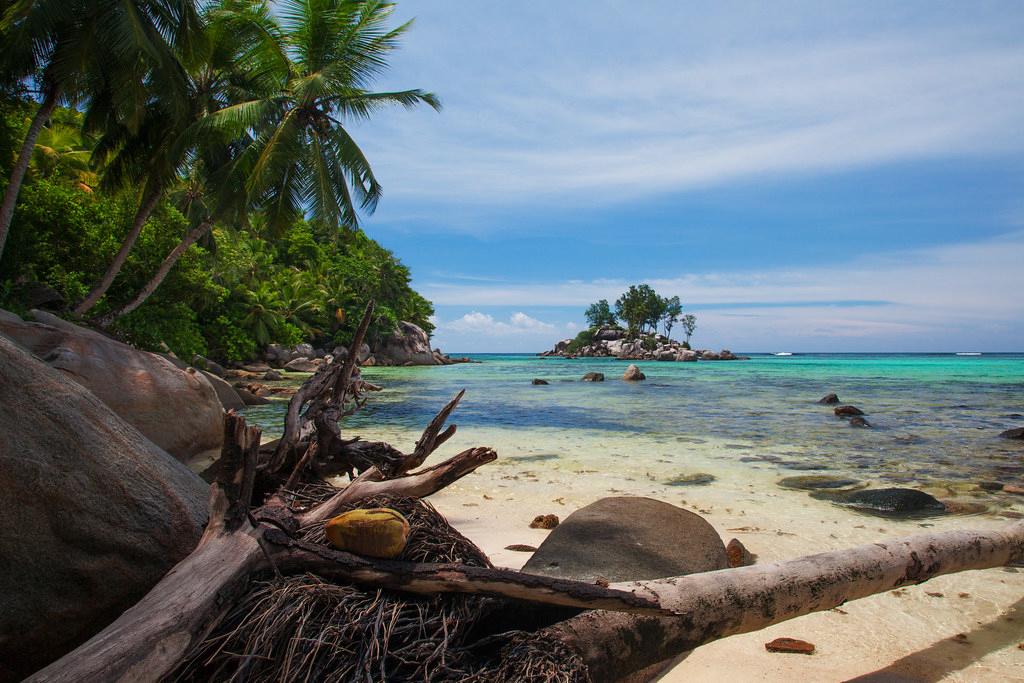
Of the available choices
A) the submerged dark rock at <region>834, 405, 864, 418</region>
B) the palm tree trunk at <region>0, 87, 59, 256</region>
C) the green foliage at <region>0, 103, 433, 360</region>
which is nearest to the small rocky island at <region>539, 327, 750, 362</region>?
the green foliage at <region>0, 103, 433, 360</region>

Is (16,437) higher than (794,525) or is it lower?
higher

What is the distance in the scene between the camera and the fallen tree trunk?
2529mm

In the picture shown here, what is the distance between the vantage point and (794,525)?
21.9ft

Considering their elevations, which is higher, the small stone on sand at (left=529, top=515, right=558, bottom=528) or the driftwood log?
the driftwood log

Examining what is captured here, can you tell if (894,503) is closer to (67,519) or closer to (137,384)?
(67,519)

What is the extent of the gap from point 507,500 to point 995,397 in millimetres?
29674

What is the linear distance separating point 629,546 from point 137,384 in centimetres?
766

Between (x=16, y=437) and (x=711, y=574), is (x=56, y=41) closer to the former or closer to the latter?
(x=16, y=437)

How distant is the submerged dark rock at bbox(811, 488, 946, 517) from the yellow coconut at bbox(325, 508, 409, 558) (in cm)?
696

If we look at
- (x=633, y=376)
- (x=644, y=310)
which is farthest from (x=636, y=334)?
(x=633, y=376)

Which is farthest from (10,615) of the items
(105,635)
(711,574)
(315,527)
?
(711,574)

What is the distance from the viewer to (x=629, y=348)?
10281 cm

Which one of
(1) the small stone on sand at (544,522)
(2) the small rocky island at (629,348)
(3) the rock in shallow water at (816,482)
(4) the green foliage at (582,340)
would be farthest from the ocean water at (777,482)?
(4) the green foliage at (582,340)

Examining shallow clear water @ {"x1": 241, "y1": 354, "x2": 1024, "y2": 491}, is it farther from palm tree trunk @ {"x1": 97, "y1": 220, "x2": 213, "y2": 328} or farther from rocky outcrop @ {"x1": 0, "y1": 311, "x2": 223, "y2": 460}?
palm tree trunk @ {"x1": 97, "y1": 220, "x2": 213, "y2": 328}
